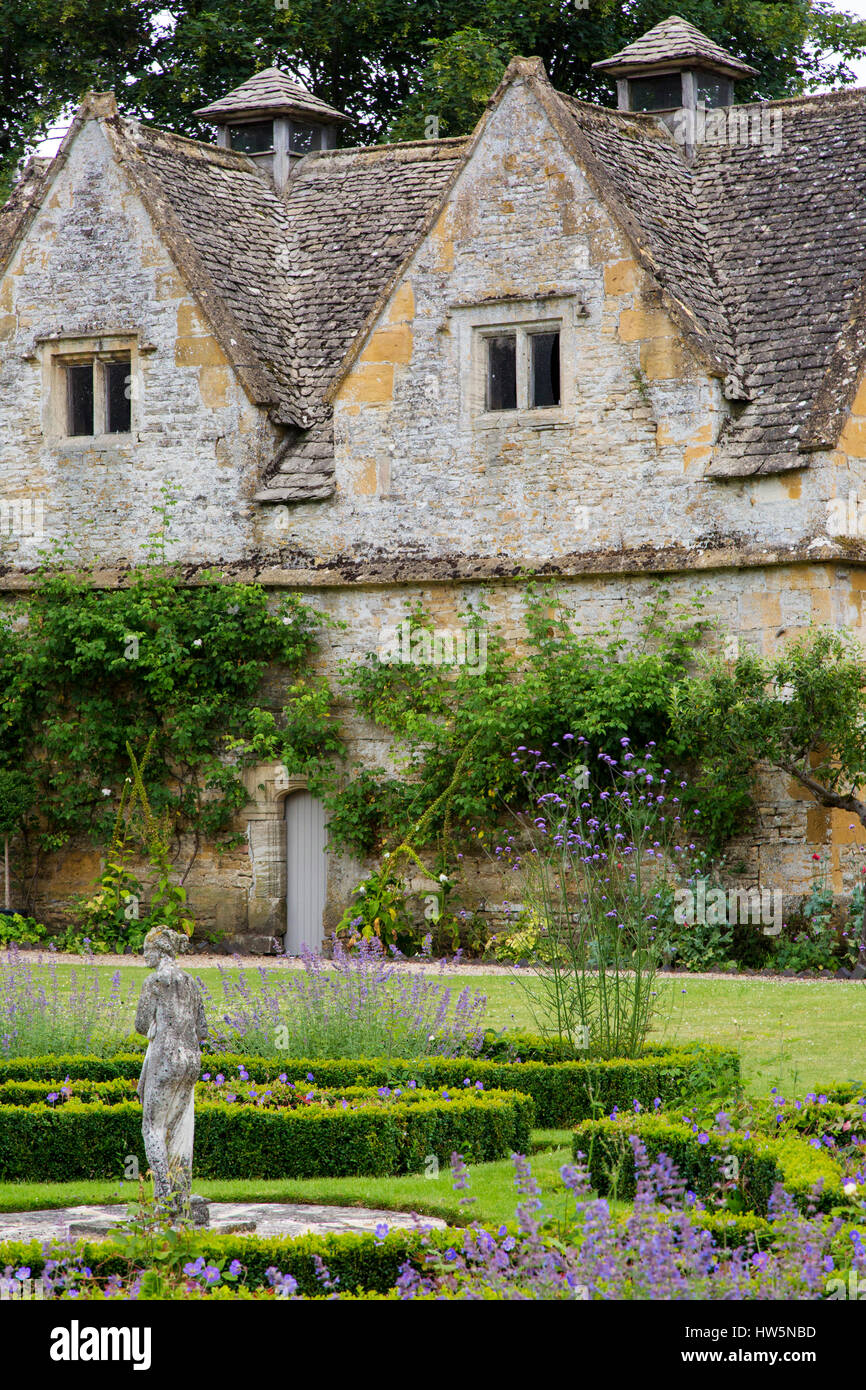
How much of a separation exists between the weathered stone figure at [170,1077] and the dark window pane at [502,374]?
34.6 ft

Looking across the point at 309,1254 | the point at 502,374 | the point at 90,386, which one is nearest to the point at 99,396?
the point at 90,386

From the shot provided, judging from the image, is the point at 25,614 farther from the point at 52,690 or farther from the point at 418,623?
the point at 418,623

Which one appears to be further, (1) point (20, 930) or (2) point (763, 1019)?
(1) point (20, 930)

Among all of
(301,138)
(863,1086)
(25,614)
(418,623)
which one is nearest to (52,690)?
(25,614)

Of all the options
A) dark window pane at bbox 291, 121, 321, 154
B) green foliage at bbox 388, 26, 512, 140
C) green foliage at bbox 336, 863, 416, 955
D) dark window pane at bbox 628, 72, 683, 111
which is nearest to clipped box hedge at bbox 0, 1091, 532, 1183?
green foliage at bbox 336, 863, 416, 955

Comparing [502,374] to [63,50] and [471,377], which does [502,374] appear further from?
[63,50]

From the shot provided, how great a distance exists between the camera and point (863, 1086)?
26.7 ft

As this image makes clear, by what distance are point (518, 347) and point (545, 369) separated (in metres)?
0.32

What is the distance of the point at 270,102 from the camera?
20906mm

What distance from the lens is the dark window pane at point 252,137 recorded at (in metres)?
21.2

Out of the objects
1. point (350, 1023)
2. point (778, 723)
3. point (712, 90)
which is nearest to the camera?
point (350, 1023)

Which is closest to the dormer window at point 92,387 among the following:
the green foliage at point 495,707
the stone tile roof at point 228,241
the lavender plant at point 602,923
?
the stone tile roof at point 228,241

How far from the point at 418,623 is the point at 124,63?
13.3 meters
